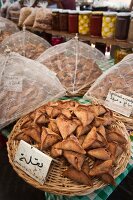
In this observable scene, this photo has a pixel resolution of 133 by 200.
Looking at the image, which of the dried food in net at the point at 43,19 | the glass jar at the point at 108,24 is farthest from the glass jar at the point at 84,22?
the dried food in net at the point at 43,19

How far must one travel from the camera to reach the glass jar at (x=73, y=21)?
150cm

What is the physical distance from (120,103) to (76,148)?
417 millimetres

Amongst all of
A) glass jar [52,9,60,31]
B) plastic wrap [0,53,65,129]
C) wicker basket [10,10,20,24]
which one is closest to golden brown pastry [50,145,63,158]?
plastic wrap [0,53,65,129]

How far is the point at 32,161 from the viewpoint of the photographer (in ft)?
1.99

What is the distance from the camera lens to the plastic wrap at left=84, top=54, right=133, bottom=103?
0.95 m

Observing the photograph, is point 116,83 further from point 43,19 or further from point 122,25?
point 43,19

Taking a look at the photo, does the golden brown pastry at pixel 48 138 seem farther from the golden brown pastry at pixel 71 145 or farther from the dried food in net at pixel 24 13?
the dried food in net at pixel 24 13

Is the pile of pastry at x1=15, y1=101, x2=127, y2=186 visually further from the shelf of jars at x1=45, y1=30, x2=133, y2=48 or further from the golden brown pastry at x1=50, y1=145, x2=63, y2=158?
the shelf of jars at x1=45, y1=30, x2=133, y2=48

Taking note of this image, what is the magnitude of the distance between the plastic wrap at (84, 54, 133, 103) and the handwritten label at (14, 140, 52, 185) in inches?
19.3

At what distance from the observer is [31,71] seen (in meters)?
0.99

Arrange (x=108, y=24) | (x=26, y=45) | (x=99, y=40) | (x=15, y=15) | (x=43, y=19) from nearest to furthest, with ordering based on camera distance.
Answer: (x=108, y=24) < (x=99, y=40) < (x=26, y=45) < (x=43, y=19) < (x=15, y=15)

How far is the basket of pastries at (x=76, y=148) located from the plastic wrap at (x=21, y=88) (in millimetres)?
195

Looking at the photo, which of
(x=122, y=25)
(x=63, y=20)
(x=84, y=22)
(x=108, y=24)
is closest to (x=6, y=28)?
(x=63, y=20)

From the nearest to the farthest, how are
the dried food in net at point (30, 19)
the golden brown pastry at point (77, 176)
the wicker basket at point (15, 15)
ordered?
the golden brown pastry at point (77, 176), the dried food in net at point (30, 19), the wicker basket at point (15, 15)
